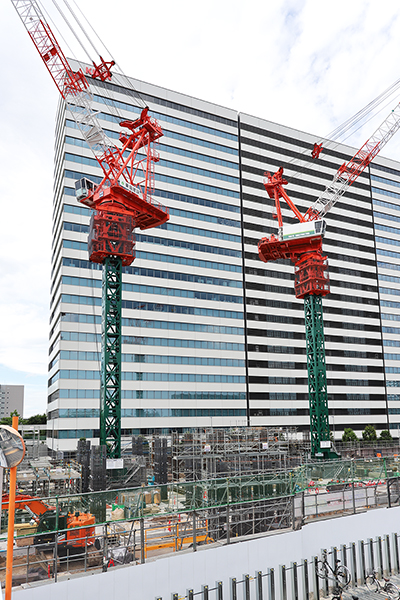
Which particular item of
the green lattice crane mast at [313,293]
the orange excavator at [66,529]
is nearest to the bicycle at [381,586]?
the orange excavator at [66,529]

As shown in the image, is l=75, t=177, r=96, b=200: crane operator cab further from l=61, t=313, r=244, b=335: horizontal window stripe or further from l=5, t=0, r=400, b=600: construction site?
l=61, t=313, r=244, b=335: horizontal window stripe

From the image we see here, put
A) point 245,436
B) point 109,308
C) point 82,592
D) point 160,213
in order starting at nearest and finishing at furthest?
point 82,592 < point 109,308 < point 160,213 < point 245,436

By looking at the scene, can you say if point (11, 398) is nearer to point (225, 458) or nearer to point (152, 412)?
point (152, 412)

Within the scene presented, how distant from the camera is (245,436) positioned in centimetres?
4575

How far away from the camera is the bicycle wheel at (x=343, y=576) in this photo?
17.6 m

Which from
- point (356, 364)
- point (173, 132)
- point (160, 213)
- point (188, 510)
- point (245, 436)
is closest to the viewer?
point (188, 510)

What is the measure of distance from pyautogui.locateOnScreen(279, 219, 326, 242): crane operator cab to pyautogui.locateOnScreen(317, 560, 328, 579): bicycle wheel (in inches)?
1392

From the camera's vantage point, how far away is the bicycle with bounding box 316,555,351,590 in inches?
685

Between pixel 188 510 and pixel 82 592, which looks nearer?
pixel 82 592

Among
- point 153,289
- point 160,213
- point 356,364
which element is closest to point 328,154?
point 356,364

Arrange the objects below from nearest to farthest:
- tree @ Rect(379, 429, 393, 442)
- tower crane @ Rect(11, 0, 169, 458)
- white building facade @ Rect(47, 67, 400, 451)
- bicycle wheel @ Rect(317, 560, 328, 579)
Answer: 1. bicycle wheel @ Rect(317, 560, 328, 579)
2. tower crane @ Rect(11, 0, 169, 458)
3. white building facade @ Rect(47, 67, 400, 451)
4. tree @ Rect(379, 429, 393, 442)

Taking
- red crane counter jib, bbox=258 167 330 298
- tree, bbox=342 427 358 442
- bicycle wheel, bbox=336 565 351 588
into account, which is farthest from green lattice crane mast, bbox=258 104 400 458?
bicycle wheel, bbox=336 565 351 588

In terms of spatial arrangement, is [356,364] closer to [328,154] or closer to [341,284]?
[341,284]

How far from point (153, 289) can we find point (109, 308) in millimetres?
21949
